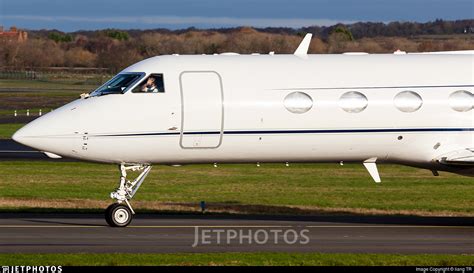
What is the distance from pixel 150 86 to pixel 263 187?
45.2 feet

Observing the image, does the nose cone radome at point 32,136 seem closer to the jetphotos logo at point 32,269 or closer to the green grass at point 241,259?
the green grass at point 241,259

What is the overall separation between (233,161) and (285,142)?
121 cm

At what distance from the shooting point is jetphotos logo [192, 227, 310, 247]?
21359 millimetres

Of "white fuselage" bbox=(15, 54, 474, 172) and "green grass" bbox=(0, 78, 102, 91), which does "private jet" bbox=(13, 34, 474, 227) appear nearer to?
"white fuselage" bbox=(15, 54, 474, 172)

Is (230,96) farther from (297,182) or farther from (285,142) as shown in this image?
(297,182)

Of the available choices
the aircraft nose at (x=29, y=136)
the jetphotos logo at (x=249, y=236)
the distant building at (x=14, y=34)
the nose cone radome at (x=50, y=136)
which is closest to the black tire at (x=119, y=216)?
the jetphotos logo at (x=249, y=236)

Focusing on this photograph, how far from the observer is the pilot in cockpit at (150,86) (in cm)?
2306

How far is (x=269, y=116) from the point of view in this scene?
23.1 metres

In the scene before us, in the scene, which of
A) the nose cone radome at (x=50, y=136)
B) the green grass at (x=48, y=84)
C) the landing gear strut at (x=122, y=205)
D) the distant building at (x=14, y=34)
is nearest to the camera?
the nose cone radome at (x=50, y=136)

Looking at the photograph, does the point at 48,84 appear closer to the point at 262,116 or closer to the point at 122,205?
the point at 122,205

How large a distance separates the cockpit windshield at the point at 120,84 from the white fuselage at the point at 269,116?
159 millimetres

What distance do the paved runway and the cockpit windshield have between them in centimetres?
271

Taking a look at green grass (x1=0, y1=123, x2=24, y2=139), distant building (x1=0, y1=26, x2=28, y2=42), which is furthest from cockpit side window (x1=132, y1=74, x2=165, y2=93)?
distant building (x1=0, y1=26, x2=28, y2=42)

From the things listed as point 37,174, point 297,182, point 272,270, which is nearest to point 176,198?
point 297,182
